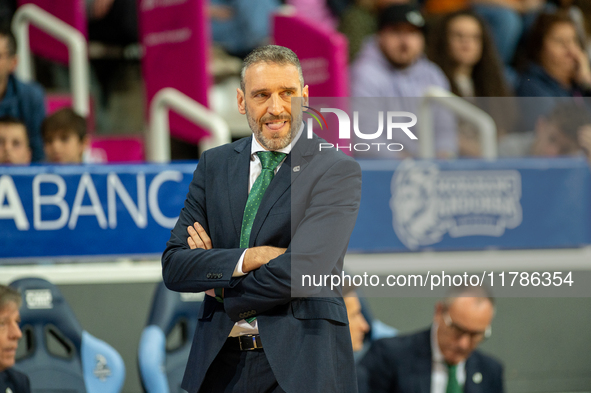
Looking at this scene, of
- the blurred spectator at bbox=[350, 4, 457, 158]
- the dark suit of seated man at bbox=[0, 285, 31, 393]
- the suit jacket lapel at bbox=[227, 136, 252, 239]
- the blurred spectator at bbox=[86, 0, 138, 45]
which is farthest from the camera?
the blurred spectator at bbox=[86, 0, 138, 45]

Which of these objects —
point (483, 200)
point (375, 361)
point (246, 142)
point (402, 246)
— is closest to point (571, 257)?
point (483, 200)

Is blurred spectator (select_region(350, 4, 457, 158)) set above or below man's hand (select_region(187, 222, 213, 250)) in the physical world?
above

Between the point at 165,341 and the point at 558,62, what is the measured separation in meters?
3.82

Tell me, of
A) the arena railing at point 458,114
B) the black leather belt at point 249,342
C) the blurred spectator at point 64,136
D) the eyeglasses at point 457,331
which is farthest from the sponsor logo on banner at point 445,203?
the black leather belt at point 249,342

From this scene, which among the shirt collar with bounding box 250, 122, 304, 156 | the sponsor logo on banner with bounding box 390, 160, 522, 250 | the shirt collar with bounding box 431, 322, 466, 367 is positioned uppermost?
the shirt collar with bounding box 250, 122, 304, 156

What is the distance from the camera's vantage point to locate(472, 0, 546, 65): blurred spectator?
273 inches

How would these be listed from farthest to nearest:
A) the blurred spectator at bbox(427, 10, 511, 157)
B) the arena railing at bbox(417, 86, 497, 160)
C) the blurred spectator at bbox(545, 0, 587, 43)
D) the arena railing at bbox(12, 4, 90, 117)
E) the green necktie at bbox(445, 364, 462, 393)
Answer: the blurred spectator at bbox(545, 0, 587, 43) → the blurred spectator at bbox(427, 10, 511, 157) → the arena railing at bbox(12, 4, 90, 117) → the arena railing at bbox(417, 86, 497, 160) → the green necktie at bbox(445, 364, 462, 393)

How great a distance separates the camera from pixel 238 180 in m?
2.24

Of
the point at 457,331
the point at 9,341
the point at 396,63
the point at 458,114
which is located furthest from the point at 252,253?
the point at 396,63

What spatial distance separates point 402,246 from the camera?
4465mm

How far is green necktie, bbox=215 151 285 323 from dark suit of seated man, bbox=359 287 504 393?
1858 mm

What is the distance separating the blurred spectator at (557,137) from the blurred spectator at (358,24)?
1.91 meters

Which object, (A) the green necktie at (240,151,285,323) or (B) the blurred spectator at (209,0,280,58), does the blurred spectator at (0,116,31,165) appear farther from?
(A) the green necktie at (240,151,285,323)

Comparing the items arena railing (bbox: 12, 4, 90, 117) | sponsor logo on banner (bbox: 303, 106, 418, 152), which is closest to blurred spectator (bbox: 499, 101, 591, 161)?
sponsor logo on banner (bbox: 303, 106, 418, 152)
